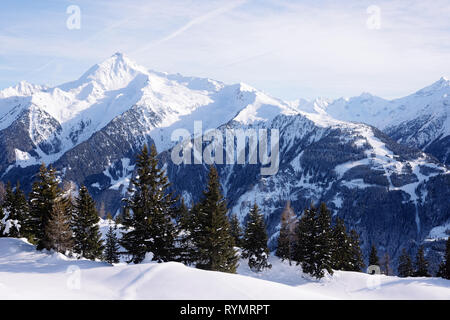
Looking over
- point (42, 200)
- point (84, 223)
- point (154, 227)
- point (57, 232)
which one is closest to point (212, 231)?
point (154, 227)

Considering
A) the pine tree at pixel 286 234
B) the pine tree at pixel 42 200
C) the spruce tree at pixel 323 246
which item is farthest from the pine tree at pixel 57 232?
the pine tree at pixel 286 234

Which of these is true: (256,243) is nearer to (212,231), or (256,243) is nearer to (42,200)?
(212,231)

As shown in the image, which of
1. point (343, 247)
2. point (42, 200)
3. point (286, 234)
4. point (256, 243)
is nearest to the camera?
point (42, 200)

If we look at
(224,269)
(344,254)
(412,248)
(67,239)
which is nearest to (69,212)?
(67,239)

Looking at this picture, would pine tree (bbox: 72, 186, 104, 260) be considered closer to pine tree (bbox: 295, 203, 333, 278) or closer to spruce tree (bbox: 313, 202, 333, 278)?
pine tree (bbox: 295, 203, 333, 278)

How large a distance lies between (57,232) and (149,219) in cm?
1009

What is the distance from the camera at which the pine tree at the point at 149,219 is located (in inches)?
1217

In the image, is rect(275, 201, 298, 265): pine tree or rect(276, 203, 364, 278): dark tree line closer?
rect(276, 203, 364, 278): dark tree line

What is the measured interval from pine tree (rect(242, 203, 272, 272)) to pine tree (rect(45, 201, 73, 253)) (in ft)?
92.9

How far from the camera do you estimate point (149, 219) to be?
30.6m

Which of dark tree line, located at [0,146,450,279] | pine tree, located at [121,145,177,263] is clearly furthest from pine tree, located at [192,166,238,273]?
pine tree, located at [121,145,177,263]

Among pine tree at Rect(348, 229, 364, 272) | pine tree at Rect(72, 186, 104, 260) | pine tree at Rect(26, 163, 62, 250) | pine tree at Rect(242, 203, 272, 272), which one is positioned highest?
pine tree at Rect(26, 163, 62, 250)

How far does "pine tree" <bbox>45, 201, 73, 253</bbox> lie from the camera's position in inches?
1303

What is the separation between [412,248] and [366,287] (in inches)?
7064
